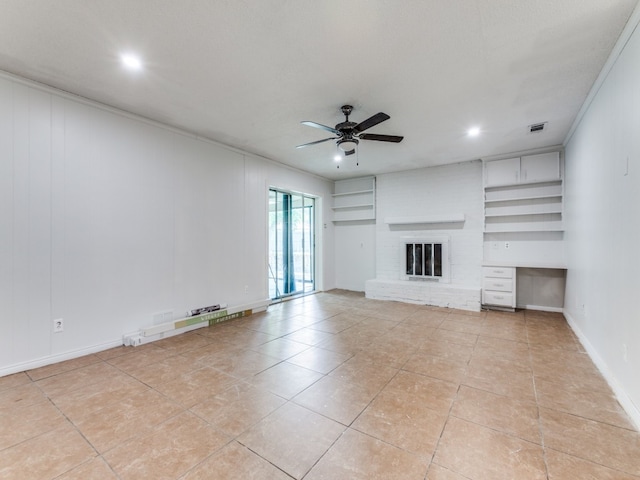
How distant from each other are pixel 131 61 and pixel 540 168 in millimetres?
5893

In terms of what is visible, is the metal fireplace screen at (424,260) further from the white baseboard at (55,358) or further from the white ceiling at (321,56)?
the white baseboard at (55,358)

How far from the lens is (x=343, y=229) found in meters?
7.38

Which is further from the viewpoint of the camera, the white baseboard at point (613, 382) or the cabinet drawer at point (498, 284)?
the cabinet drawer at point (498, 284)

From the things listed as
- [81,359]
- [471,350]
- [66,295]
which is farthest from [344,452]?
[66,295]

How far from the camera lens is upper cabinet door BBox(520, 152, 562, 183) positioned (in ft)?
15.7

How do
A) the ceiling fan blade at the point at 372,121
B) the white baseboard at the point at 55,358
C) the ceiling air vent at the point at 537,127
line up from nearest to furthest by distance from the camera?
the white baseboard at the point at 55,358, the ceiling fan blade at the point at 372,121, the ceiling air vent at the point at 537,127

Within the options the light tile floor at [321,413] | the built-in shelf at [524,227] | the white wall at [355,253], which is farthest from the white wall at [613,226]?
the white wall at [355,253]

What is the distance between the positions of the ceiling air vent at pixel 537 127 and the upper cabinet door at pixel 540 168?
104 centimetres

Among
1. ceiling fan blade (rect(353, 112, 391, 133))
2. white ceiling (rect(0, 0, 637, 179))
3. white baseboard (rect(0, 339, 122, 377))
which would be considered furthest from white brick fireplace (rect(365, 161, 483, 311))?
white baseboard (rect(0, 339, 122, 377))

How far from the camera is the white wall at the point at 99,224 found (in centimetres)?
274

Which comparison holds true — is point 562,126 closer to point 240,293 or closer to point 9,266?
point 240,293

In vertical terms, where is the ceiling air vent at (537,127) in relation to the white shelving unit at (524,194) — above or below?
above

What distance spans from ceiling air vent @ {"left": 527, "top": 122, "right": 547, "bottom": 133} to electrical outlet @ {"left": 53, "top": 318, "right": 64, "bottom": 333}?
6.09 meters

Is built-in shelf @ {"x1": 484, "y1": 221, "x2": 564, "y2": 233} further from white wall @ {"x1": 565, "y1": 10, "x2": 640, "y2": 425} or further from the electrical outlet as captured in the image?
the electrical outlet
